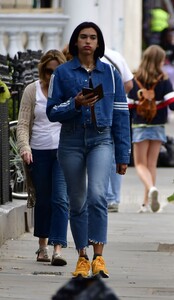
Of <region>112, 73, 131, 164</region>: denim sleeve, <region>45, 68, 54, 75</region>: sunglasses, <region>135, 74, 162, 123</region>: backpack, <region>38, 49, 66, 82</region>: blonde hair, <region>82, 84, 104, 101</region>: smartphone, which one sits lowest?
<region>135, 74, 162, 123</region>: backpack

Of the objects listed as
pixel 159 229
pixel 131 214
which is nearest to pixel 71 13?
pixel 131 214

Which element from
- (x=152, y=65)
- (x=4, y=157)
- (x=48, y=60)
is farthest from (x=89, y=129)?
(x=152, y=65)

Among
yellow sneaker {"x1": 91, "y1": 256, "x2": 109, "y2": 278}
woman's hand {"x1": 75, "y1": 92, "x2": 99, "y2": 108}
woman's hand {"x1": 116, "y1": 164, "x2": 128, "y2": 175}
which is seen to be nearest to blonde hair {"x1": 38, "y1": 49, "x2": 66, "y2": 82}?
woman's hand {"x1": 116, "y1": 164, "x2": 128, "y2": 175}

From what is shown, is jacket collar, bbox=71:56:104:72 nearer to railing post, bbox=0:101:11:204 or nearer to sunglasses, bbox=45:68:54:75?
sunglasses, bbox=45:68:54:75

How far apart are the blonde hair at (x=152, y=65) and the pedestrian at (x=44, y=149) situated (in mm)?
4132

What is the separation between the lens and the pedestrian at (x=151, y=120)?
14062mm

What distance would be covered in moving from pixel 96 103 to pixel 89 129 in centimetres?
18

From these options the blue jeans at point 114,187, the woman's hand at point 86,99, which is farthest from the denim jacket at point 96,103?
the blue jeans at point 114,187

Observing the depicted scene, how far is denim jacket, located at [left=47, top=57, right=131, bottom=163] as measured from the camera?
8883mm

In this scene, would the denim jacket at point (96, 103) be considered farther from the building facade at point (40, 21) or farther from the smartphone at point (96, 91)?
the building facade at point (40, 21)

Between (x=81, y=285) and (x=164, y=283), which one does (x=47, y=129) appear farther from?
(x=81, y=285)

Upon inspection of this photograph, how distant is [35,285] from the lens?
869 centimetres

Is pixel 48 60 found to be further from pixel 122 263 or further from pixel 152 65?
pixel 152 65

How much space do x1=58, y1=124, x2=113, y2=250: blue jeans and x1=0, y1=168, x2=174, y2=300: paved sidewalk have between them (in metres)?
0.43
